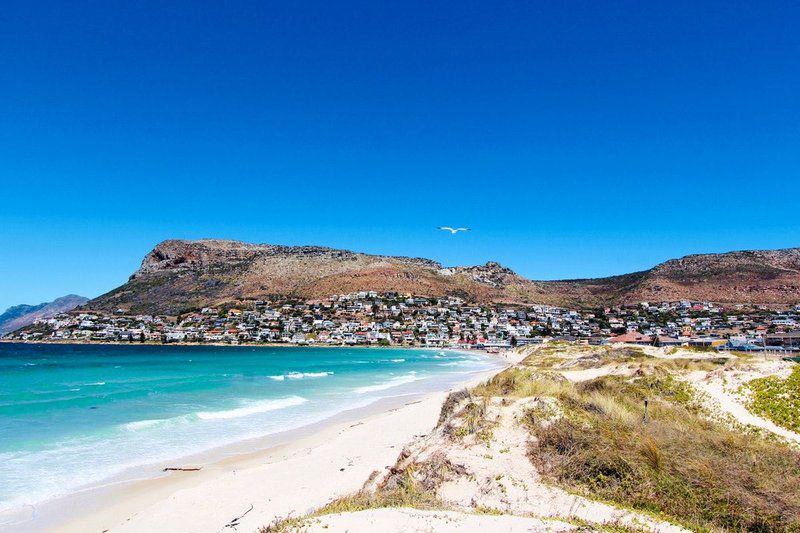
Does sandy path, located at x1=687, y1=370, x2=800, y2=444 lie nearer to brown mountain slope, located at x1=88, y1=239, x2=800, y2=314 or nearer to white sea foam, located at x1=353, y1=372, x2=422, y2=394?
white sea foam, located at x1=353, y1=372, x2=422, y2=394

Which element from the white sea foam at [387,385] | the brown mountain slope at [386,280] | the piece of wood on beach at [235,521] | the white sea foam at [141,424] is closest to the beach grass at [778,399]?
the piece of wood on beach at [235,521]

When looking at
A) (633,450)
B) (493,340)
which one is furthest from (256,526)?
(493,340)

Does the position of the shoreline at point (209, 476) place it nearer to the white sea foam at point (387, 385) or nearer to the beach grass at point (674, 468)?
the beach grass at point (674, 468)

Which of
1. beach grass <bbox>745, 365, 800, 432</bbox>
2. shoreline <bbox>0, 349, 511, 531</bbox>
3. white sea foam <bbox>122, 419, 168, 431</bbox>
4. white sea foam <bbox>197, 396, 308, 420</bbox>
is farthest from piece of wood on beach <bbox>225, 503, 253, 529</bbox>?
white sea foam <bbox>197, 396, 308, 420</bbox>

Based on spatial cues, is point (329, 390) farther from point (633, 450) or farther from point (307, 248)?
point (307, 248)

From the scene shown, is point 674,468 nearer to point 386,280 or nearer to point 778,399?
point 778,399
